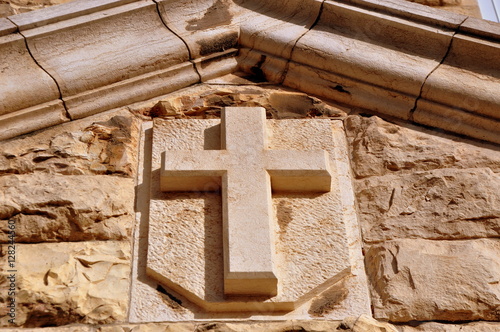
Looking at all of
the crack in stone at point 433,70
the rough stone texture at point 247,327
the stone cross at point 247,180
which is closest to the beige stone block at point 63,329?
the rough stone texture at point 247,327

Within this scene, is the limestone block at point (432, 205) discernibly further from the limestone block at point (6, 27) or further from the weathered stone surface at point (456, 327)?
the limestone block at point (6, 27)

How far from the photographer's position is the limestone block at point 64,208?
2.60m

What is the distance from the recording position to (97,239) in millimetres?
2613

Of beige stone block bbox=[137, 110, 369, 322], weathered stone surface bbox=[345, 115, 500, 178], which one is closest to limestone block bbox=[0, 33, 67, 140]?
beige stone block bbox=[137, 110, 369, 322]

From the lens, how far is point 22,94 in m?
2.93

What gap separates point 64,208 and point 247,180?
2.02 feet

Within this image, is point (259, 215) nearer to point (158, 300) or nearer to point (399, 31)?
point (158, 300)

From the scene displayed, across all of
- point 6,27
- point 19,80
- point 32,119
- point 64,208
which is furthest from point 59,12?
point 64,208

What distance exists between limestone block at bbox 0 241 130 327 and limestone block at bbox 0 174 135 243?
0.14 ft

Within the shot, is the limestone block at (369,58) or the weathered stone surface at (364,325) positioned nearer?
the weathered stone surface at (364,325)

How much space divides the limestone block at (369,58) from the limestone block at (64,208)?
97cm

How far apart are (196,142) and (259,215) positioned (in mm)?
451

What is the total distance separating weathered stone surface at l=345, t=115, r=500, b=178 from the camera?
2.90 meters

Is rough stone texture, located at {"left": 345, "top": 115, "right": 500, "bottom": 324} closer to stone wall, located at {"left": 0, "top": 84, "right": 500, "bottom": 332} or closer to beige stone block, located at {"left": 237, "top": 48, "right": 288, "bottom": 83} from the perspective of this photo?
stone wall, located at {"left": 0, "top": 84, "right": 500, "bottom": 332}
